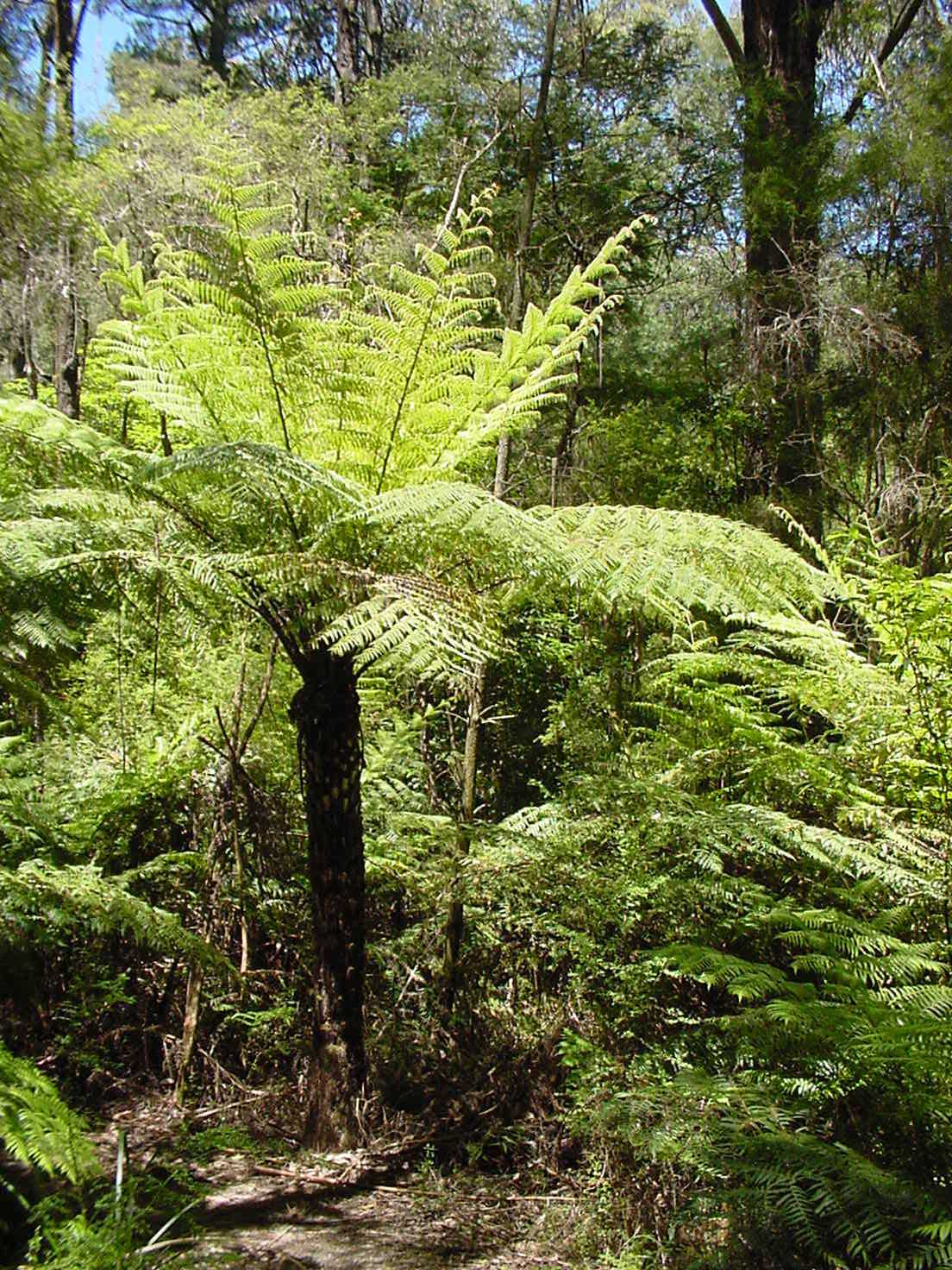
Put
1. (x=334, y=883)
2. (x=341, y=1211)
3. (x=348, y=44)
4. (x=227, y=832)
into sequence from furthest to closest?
(x=348, y=44) < (x=227, y=832) < (x=334, y=883) < (x=341, y=1211)

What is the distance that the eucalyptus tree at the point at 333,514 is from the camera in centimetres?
215

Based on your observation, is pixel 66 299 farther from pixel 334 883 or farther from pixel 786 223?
pixel 334 883

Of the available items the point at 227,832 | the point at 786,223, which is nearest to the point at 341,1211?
the point at 227,832

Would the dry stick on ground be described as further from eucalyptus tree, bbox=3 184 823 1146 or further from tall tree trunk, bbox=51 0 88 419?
tall tree trunk, bbox=51 0 88 419

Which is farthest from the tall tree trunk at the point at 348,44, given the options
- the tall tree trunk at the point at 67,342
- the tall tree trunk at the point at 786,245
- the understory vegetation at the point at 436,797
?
the understory vegetation at the point at 436,797

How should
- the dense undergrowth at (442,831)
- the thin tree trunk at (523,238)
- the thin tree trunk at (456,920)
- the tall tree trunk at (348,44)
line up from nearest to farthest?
the dense undergrowth at (442,831) → the thin tree trunk at (456,920) → the thin tree trunk at (523,238) → the tall tree trunk at (348,44)

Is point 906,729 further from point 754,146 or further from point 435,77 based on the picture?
point 435,77

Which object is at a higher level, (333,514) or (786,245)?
(786,245)

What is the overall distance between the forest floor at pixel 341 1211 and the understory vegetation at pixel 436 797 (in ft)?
0.13

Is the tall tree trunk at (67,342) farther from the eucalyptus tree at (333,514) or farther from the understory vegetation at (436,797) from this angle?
the eucalyptus tree at (333,514)

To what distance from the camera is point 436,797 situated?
4.38m

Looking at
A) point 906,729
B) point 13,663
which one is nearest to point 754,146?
point 906,729

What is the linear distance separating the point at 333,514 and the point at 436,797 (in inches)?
92.5

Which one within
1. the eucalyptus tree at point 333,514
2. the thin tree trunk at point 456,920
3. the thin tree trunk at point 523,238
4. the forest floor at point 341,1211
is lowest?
the forest floor at point 341,1211
